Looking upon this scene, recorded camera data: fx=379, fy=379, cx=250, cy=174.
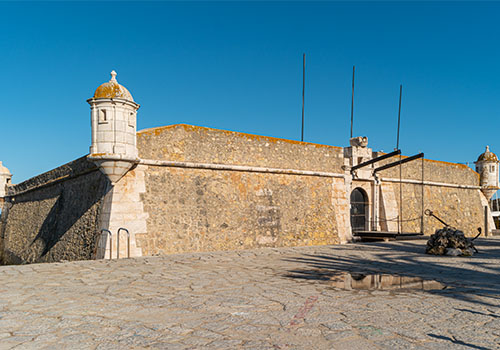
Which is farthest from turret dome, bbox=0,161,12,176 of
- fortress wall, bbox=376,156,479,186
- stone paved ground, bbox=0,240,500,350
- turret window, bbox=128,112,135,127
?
fortress wall, bbox=376,156,479,186

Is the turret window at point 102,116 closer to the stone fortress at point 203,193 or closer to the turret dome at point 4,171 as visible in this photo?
the stone fortress at point 203,193

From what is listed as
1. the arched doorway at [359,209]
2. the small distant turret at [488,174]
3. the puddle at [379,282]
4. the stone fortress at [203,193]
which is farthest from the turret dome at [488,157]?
the puddle at [379,282]

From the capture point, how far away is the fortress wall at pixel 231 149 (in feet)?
35.6

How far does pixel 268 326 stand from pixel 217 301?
3.90 ft

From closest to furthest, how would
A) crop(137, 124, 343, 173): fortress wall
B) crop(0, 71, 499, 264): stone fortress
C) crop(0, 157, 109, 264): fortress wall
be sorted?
crop(0, 71, 499, 264): stone fortress
crop(137, 124, 343, 173): fortress wall
crop(0, 157, 109, 264): fortress wall

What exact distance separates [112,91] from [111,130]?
1.01m

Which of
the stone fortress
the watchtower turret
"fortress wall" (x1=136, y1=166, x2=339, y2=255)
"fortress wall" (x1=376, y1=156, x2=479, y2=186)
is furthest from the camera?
"fortress wall" (x1=376, y1=156, x2=479, y2=186)

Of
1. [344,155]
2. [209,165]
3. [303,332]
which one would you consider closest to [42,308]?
[303,332]

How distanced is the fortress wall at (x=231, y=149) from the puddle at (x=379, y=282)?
6.08 metres

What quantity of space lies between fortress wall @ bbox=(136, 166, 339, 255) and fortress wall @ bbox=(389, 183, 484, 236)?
5.11m

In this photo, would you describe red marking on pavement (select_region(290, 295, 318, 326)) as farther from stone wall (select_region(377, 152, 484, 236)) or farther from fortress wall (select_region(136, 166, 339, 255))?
stone wall (select_region(377, 152, 484, 236))

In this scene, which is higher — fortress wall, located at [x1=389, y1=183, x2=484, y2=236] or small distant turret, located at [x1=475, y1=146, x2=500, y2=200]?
small distant turret, located at [x1=475, y1=146, x2=500, y2=200]

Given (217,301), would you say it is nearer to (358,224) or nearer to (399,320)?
(399,320)

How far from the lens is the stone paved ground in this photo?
337 cm
